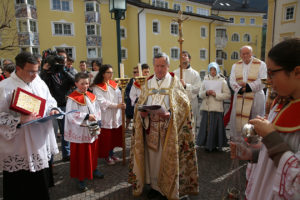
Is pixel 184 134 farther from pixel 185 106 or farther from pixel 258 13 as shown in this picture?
pixel 258 13

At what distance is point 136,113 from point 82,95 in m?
1.04

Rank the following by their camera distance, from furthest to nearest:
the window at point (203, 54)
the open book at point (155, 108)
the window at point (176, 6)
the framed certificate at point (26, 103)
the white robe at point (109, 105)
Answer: the window at point (176, 6) → the window at point (203, 54) → the white robe at point (109, 105) → the open book at point (155, 108) → the framed certificate at point (26, 103)

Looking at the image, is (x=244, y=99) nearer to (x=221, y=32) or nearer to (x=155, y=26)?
(x=155, y=26)

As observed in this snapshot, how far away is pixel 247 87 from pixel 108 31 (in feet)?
76.0

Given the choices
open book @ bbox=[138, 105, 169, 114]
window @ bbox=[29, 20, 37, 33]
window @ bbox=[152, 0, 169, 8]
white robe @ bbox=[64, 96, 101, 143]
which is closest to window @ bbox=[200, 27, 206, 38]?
window @ bbox=[152, 0, 169, 8]

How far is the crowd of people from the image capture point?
1391 millimetres

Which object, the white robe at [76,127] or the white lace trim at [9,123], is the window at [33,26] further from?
the white lace trim at [9,123]

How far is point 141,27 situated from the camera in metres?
24.4

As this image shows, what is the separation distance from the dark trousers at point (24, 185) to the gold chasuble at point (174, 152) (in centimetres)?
131

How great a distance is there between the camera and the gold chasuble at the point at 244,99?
4844 mm

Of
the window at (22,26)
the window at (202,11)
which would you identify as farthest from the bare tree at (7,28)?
the window at (202,11)

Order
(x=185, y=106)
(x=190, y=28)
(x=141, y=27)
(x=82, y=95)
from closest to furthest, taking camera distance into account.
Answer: (x=185, y=106), (x=82, y=95), (x=141, y=27), (x=190, y=28)

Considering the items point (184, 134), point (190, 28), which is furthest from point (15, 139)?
point (190, 28)

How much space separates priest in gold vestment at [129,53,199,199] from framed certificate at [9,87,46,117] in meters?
1.40
